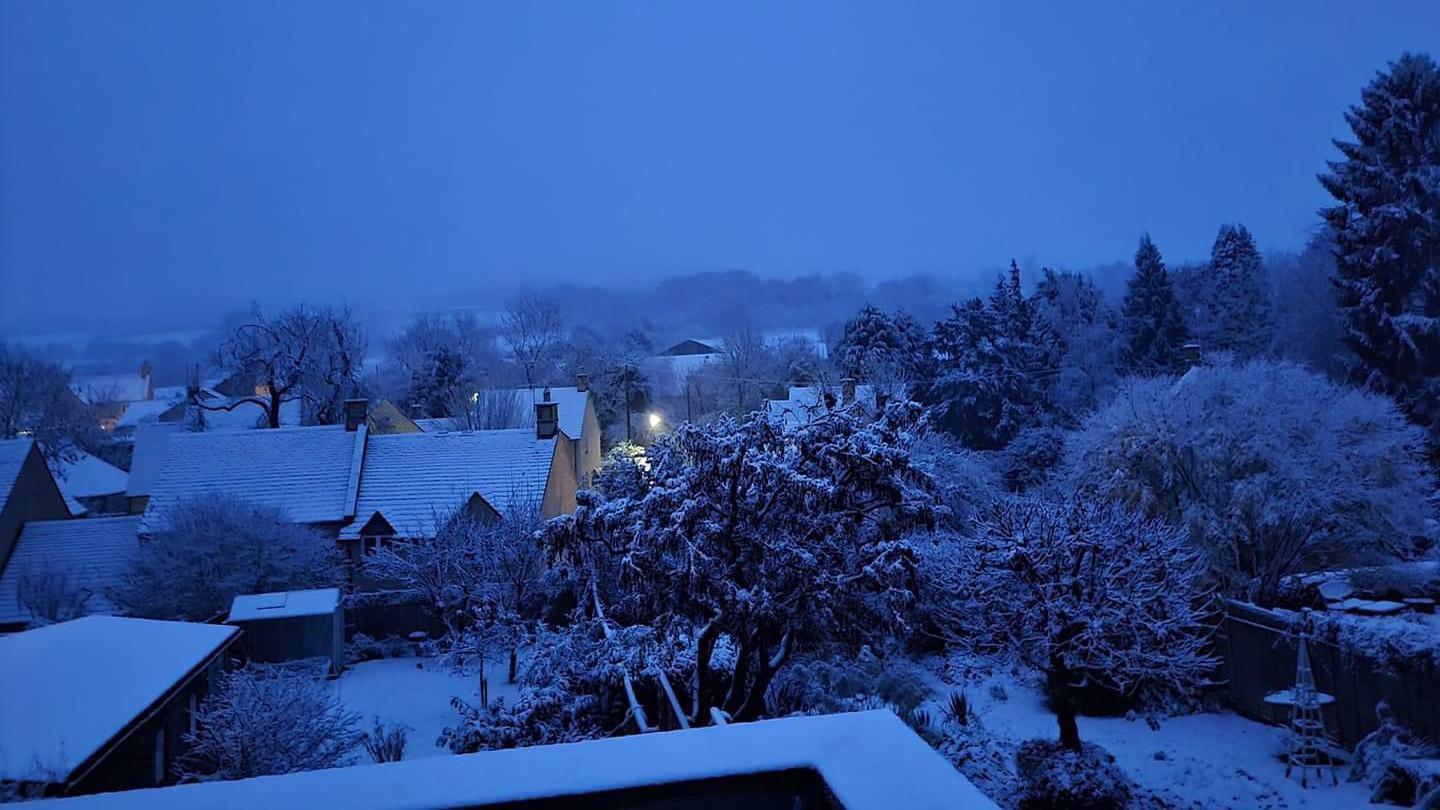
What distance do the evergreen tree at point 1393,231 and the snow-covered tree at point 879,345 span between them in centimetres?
911

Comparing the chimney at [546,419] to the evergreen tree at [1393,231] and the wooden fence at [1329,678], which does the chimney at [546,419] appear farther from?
the evergreen tree at [1393,231]

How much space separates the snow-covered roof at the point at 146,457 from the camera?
655 inches

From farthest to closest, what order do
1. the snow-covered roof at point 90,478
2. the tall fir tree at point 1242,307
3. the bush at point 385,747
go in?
the tall fir tree at point 1242,307 < the snow-covered roof at point 90,478 < the bush at point 385,747

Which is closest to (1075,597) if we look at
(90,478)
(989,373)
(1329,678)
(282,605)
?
(1329,678)

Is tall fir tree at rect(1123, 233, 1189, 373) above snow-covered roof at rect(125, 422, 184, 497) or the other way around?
above

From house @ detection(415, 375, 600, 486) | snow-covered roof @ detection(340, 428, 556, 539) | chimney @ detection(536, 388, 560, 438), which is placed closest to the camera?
snow-covered roof @ detection(340, 428, 556, 539)

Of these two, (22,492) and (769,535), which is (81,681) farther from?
(22,492)

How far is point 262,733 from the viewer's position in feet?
19.7

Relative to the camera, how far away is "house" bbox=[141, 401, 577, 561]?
45.2 ft

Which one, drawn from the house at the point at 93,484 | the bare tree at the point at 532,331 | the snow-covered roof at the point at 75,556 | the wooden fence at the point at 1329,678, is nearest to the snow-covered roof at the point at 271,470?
the snow-covered roof at the point at 75,556

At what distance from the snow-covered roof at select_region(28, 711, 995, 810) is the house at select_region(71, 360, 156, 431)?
21.8 meters

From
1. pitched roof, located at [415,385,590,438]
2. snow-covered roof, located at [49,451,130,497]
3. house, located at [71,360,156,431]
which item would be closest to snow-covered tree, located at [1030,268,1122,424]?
pitched roof, located at [415,385,590,438]

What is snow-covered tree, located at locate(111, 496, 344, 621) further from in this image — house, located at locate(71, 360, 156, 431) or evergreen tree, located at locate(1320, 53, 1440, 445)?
evergreen tree, located at locate(1320, 53, 1440, 445)

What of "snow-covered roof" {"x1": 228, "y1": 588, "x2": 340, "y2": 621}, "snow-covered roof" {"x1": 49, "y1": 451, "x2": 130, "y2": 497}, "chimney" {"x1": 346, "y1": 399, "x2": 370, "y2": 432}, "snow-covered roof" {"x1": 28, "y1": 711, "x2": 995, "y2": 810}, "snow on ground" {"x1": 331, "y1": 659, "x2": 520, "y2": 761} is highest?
"snow-covered roof" {"x1": 28, "y1": 711, "x2": 995, "y2": 810}
